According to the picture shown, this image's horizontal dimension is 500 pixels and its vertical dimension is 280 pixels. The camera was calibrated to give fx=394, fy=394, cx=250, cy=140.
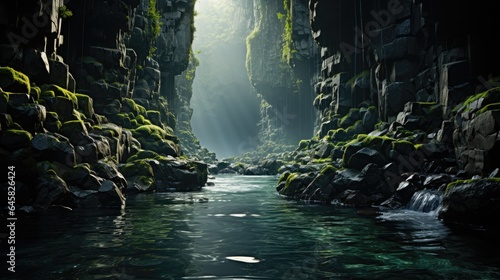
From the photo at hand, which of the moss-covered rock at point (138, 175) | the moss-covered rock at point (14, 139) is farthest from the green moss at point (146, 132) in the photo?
the moss-covered rock at point (14, 139)

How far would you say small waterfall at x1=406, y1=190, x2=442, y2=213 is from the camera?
19527 mm

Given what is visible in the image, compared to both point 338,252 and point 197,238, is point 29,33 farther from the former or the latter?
point 338,252

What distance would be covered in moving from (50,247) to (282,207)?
14085 mm

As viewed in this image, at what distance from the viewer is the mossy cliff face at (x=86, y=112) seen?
20844mm

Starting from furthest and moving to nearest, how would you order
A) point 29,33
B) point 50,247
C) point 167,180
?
point 167,180, point 29,33, point 50,247

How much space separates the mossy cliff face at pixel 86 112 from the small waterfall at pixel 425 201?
1640 cm

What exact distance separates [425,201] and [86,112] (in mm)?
28393

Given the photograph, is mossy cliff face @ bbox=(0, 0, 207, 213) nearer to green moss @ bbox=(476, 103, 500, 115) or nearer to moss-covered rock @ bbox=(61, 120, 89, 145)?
moss-covered rock @ bbox=(61, 120, 89, 145)

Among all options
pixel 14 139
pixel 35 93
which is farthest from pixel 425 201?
pixel 35 93

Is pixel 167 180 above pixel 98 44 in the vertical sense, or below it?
below

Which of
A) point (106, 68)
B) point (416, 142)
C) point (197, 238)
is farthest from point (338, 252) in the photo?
point (106, 68)

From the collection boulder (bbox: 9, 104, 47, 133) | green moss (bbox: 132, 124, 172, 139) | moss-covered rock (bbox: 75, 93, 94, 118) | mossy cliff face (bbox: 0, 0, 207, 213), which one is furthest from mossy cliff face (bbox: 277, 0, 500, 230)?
moss-covered rock (bbox: 75, 93, 94, 118)

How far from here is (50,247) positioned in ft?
36.3

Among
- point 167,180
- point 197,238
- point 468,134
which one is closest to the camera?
point 197,238
